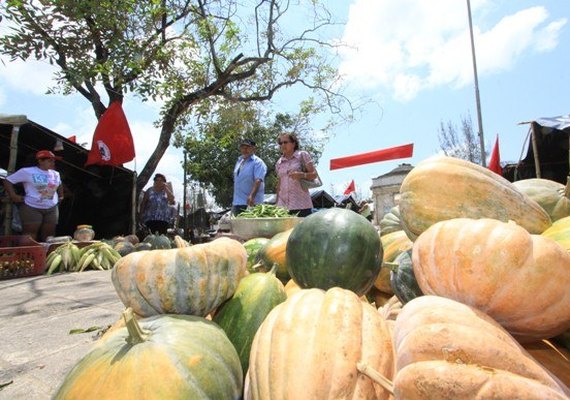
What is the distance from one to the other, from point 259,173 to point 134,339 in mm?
4251

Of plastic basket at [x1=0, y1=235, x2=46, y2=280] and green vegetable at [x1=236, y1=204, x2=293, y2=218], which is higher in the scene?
green vegetable at [x1=236, y1=204, x2=293, y2=218]

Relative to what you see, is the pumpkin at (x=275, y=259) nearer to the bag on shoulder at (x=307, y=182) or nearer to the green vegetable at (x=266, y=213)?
the green vegetable at (x=266, y=213)

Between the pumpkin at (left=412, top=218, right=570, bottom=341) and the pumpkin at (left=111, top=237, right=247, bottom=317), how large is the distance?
0.81 metres

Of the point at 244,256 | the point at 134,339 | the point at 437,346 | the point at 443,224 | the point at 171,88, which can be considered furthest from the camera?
the point at 171,88

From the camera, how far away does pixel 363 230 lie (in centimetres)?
180

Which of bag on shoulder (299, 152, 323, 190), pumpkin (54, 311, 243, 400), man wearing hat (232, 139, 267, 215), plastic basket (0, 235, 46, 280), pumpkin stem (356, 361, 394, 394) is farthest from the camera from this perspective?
man wearing hat (232, 139, 267, 215)

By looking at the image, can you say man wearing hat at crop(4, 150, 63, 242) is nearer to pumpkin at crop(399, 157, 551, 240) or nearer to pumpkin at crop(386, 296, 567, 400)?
pumpkin at crop(399, 157, 551, 240)

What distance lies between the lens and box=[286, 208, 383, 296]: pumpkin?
1.71m

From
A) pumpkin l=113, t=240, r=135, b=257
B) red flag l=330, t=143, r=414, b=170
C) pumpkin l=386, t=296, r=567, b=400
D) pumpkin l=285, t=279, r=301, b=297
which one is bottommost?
pumpkin l=113, t=240, r=135, b=257

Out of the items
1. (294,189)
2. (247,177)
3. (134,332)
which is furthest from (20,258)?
(134,332)

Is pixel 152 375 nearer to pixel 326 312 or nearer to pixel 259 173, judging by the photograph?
→ pixel 326 312

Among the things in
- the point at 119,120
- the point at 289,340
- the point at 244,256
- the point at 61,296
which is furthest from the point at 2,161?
the point at 289,340

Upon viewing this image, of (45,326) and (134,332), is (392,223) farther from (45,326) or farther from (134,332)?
(45,326)

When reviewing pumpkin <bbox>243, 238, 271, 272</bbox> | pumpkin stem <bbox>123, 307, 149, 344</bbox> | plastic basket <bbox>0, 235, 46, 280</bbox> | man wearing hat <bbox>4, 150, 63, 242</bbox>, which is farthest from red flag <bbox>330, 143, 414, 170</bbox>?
pumpkin stem <bbox>123, 307, 149, 344</bbox>
